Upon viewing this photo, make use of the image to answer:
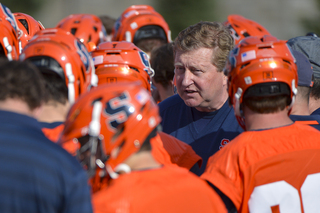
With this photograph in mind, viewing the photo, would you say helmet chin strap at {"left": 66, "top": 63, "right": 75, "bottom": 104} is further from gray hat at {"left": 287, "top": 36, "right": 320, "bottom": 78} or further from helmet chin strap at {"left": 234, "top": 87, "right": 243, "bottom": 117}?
gray hat at {"left": 287, "top": 36, "right": 320, "bottom": 78}

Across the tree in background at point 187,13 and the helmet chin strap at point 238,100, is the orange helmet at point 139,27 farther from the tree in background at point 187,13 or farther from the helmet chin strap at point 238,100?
the tree in background at point 187,13

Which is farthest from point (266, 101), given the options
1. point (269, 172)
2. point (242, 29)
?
point (242, 29)

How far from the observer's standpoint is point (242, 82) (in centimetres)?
268

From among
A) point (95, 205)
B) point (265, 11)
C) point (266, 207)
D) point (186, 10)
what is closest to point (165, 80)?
point (266, 207)

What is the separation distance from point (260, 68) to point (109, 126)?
3.81 feet

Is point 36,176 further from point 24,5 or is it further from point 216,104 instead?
point 24,5

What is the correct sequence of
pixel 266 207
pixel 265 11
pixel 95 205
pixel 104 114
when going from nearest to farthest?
pixel 95 205 → pixel 104 114 → pixel 266 207 → pixel 265 11

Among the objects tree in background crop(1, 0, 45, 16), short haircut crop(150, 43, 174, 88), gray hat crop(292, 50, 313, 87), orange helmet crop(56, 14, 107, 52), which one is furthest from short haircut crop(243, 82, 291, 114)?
tree in background crop(1, 0, 45, 16)

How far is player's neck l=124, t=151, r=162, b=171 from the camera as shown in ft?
6.72

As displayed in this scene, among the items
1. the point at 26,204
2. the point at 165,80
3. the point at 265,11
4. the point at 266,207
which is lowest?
the point at 265,11

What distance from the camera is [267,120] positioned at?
8.59ft

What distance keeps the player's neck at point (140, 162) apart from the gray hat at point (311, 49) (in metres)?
2.40

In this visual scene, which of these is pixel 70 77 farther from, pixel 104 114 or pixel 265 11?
pixel 265 11

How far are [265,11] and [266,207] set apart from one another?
14978 millimetres
